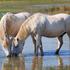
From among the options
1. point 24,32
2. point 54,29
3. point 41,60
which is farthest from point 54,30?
point 41,60

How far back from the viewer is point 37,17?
1853 cm

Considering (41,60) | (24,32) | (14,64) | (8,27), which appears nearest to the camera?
(14,64)

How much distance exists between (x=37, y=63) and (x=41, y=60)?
0.84m

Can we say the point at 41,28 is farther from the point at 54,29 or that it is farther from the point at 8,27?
the point at 8,27

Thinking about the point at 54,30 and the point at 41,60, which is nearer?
the point at 41,60

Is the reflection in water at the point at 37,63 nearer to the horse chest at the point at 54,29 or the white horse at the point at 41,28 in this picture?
the white horse at the point at 41,28

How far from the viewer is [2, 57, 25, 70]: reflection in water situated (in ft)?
49.2

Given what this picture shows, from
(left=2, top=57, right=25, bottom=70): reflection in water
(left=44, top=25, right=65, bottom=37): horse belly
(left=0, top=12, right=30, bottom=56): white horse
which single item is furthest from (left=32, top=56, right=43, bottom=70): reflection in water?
(left=44, top=25, right=65, bottom=37): horse belly

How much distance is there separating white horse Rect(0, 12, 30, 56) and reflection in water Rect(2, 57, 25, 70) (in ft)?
2.71

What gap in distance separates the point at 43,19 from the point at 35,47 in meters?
1.21

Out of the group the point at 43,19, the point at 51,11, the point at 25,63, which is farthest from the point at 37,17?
the point at 51,11

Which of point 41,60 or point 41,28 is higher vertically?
point 41,28

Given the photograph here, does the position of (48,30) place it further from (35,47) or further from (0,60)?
(0,60)

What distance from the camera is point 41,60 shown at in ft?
55.2
